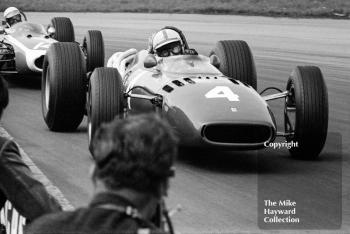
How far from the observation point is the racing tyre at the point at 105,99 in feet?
30.8

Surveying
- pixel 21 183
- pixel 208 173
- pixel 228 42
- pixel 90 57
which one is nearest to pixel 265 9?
pixel 90 57

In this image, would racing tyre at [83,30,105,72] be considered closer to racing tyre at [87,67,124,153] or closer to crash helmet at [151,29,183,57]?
crash helmet at [151,29,183,57]

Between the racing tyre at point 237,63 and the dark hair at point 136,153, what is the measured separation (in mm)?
8287

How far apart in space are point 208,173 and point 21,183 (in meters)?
5.31

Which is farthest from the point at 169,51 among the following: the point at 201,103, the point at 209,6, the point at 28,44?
the point at 209,6

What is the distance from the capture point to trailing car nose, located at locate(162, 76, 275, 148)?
8.60m

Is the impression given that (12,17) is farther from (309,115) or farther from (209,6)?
(209,6)

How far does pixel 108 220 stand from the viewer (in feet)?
8.41

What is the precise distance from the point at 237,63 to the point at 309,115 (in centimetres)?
187

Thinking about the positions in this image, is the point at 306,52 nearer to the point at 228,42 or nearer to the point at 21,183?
the point at 228,42

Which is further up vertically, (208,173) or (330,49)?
(208,173)

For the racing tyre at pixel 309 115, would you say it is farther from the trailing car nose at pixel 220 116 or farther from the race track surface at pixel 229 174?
the trailing car nose at pixel 220 116

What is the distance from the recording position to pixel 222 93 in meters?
8.98

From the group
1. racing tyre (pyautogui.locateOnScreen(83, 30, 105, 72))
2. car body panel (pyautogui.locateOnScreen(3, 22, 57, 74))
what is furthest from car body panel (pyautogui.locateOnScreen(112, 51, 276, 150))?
racing tyre (pyautogui.locateOnScreen(83, 30, 105, 72))
